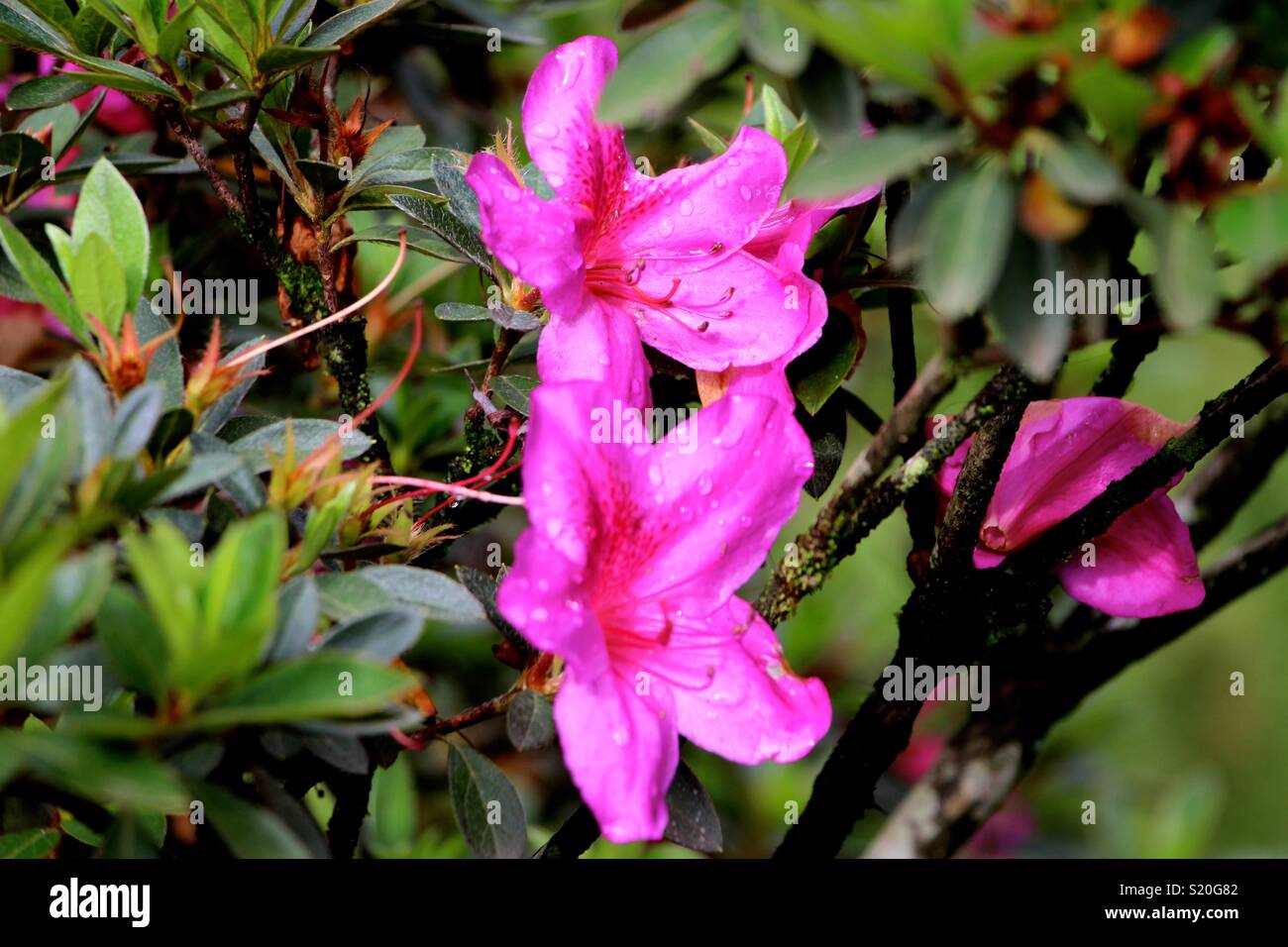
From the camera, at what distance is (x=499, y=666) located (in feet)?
6.15

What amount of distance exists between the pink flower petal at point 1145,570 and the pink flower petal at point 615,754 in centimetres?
36

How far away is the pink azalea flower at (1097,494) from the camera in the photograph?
927 millimetres

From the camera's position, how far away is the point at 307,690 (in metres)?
0.61

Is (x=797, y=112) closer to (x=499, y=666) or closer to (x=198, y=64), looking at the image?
(x=198, y=64)

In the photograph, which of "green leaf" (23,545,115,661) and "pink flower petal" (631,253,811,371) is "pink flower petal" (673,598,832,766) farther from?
"green leaf" (23,545,115,661)

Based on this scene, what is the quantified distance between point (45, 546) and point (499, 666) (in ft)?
4.46

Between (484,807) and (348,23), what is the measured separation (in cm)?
60

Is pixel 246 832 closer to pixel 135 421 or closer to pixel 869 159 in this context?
pixel 135 421

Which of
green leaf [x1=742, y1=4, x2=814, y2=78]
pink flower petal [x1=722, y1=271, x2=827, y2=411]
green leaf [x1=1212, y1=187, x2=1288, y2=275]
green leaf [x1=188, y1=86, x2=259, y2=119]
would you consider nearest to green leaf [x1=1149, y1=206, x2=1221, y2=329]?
green leaf [x1=1212, y1=187, x2=1288, y2=275]

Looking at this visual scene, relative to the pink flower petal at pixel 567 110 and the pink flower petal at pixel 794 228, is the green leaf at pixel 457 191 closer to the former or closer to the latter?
the pink flower petal at pixel 567 110

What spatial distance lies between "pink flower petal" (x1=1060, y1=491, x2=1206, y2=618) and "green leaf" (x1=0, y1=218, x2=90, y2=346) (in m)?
0.72

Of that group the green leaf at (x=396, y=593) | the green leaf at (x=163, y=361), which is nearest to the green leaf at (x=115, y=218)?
the green leaf at (x=163, y=361)

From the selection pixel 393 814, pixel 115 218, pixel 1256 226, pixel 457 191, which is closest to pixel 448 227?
pixel 457 191
